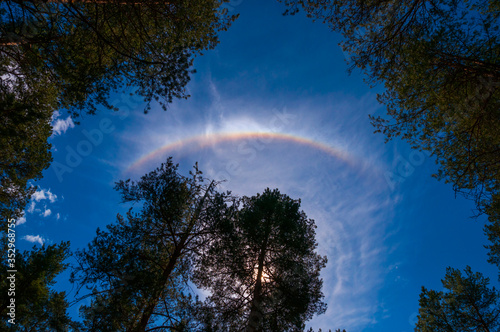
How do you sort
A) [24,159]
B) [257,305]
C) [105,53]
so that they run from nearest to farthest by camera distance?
[105,53] < [257,305] < [24,159]

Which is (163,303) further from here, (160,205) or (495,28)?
(495,28)

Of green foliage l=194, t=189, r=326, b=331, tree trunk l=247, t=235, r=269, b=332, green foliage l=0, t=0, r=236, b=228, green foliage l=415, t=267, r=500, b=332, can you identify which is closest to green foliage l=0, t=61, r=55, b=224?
green foliage l=0, t=0, r=236, b=228

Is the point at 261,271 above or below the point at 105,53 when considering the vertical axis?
below

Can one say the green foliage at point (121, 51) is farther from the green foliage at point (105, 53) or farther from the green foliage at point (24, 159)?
the green foliage at point (24, 159)

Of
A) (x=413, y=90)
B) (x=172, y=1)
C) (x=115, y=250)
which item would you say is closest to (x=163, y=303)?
(x=115, y=250)

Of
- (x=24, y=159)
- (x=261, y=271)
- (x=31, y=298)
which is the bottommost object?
(x=31, y=298)

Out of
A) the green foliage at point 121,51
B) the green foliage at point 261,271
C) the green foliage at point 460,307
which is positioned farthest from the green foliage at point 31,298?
the green foliage at point 460,307

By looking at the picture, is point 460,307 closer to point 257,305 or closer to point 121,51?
point 257,305

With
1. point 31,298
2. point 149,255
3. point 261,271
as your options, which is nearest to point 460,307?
point 261,271

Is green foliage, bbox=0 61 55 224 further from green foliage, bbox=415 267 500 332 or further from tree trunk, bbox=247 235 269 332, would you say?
green foliage, bbox=415 267 500 332
